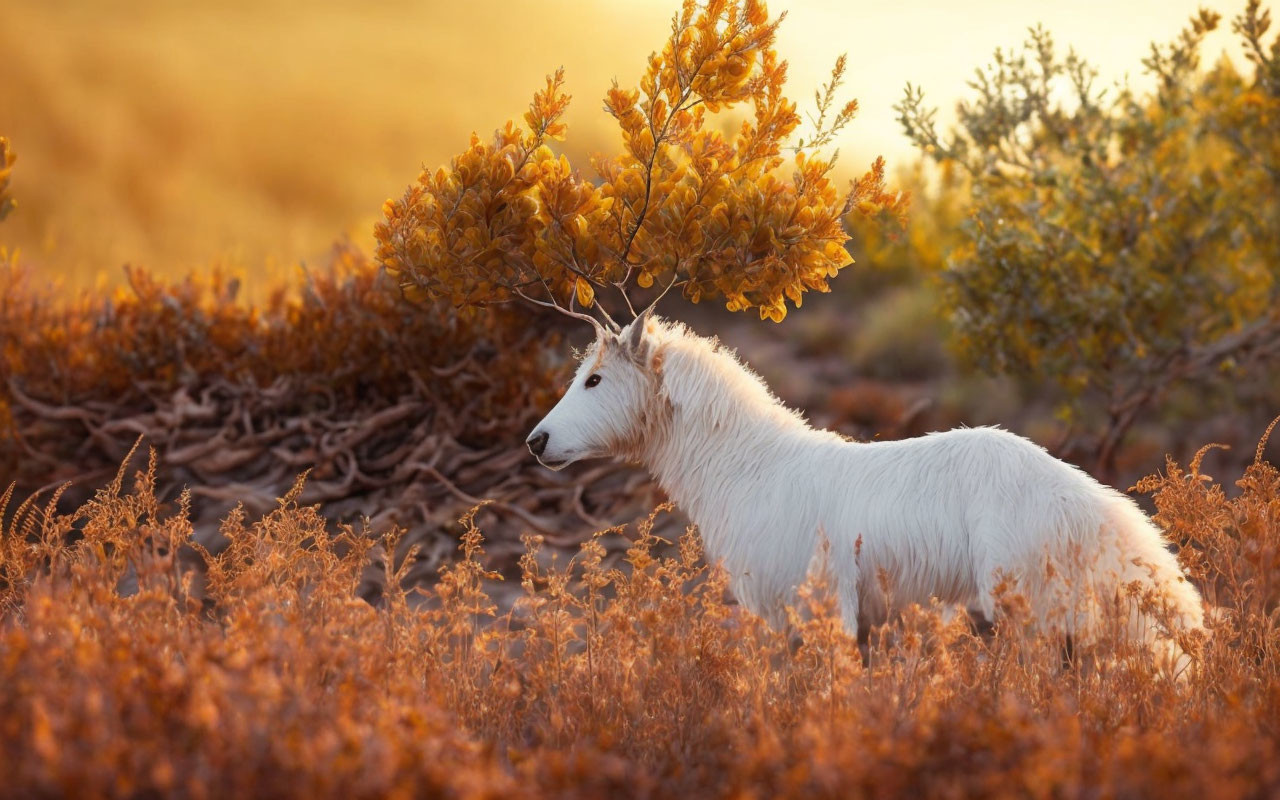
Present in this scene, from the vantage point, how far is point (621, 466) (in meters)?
9.64

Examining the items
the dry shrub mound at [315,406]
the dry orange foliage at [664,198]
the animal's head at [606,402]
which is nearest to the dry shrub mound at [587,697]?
the animal's head at [606,402]

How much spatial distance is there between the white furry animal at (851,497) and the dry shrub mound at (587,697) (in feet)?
0.82

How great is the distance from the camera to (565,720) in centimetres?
414

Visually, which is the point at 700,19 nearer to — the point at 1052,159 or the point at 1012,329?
the point at 1012,329

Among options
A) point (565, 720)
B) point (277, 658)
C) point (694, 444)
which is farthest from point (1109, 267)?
point (277, 658)

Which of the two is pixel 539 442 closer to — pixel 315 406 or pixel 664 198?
pixel 664 198

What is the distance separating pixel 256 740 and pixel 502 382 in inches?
275

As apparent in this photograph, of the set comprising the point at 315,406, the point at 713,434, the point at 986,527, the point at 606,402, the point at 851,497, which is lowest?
the point at 986,527

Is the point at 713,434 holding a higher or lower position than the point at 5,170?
lower

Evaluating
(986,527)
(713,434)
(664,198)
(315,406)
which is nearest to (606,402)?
(713,434)

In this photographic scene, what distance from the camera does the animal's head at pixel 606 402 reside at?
5191mm

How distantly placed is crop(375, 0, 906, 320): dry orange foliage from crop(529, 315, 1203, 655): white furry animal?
1.41ft

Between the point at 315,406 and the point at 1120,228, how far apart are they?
7.20m

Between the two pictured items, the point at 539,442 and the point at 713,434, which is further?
the point at 713,434
